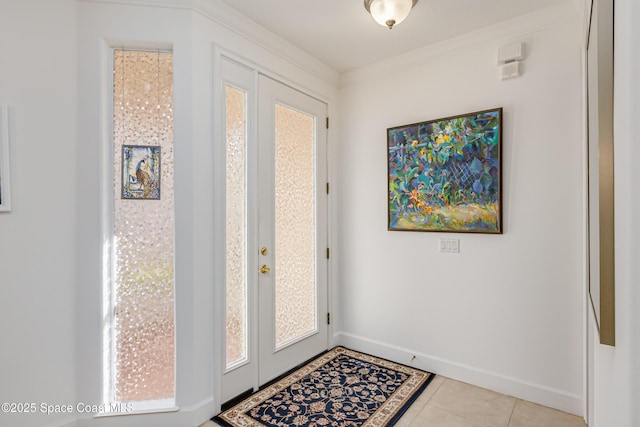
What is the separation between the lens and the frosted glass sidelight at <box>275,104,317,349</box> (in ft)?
8.68

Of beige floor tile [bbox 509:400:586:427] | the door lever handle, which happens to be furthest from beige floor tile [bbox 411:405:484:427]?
the door lever handle

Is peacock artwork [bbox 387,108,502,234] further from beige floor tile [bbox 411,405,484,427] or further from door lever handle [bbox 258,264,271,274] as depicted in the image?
beige floor tile [bbox 411,405,484,427]

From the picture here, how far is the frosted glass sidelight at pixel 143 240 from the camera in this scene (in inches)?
78.2

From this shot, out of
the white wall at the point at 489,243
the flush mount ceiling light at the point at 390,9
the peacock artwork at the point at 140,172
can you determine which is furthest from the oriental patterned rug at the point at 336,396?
the flush mount ceiling light at the point at 390,9

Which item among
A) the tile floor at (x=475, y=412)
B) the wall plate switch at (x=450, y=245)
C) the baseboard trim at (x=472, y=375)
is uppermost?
the wall plate switch at (x=450, y=245)

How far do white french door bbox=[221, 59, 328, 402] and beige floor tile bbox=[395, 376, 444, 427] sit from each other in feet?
3.29

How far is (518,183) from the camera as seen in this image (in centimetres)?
228

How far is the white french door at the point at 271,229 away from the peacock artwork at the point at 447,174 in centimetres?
73

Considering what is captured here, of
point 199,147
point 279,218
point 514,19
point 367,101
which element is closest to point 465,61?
point 514,19

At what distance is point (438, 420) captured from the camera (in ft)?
6.73

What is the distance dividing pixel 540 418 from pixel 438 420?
0.65 metres

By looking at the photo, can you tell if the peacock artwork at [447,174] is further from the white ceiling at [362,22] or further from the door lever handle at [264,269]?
the door lever handle at [264,269]
